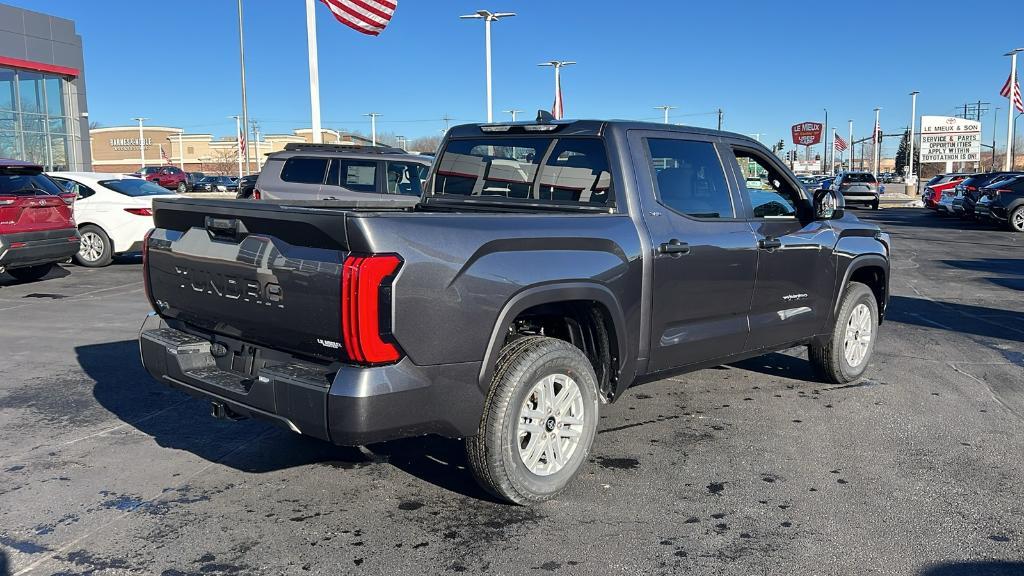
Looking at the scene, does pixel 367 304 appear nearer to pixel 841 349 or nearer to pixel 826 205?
pixel 826 205

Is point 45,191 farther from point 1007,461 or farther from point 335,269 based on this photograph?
point 1007,461

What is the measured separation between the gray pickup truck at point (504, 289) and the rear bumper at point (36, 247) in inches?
299

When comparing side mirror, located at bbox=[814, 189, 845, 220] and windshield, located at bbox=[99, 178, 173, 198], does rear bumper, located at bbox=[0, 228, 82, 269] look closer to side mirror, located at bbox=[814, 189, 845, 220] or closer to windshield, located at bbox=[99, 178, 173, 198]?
windshield, located at bbox=[99, 178, 173, 198]

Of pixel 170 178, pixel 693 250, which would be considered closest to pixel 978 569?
pixel 693 250

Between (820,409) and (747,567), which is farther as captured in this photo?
(820,409)

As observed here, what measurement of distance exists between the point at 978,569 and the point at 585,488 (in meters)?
1.78

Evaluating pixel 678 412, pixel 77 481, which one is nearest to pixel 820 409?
pixel 678 412

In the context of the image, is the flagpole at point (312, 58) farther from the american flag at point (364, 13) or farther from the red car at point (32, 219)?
the red car at point (32, 219)

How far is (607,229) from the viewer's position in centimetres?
436

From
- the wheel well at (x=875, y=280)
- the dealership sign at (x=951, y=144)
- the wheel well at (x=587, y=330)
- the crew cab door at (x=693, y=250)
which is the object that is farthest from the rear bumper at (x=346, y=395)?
the dealership sign at (x=951, y=144)

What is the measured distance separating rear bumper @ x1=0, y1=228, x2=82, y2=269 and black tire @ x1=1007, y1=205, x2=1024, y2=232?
23397 mm

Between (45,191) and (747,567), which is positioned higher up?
(45,191)

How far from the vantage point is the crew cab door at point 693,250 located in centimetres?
469

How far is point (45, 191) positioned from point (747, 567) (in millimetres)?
11443
